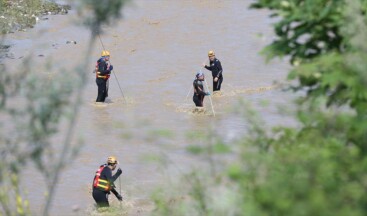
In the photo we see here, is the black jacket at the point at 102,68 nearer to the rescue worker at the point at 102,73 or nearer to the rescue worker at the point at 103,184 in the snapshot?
the rescue worker at the point at 102,73

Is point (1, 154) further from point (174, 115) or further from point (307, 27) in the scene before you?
point (174, 115)

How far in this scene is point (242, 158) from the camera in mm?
5711

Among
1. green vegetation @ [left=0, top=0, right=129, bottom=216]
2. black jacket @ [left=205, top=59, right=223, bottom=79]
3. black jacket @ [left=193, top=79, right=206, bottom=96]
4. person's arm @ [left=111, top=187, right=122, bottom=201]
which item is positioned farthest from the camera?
black jacket @ [left=205, top=59, right=223, bottom=79]

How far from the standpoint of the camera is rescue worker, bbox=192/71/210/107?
21.7 m

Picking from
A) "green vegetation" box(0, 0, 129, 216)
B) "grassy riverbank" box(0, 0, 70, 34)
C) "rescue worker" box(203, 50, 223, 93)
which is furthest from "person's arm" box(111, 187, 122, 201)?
"grassy riverbank" box(0, 0, 70, 34)

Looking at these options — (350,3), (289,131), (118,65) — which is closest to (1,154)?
(289,131)

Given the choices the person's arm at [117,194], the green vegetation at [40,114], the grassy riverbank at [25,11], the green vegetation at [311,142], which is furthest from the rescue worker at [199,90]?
the green vegetation at [40,114]

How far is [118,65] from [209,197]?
2189 centimetres

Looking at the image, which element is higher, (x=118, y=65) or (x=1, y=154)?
(x=1, y=154)

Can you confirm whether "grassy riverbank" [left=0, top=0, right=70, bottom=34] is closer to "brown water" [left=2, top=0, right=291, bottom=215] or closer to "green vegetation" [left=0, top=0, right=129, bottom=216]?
"brown water" [left=2, top=0, right=291, bottom=215]

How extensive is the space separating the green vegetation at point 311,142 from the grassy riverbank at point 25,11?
2499 centimetres

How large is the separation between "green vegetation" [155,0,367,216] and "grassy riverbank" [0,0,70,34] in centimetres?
2499

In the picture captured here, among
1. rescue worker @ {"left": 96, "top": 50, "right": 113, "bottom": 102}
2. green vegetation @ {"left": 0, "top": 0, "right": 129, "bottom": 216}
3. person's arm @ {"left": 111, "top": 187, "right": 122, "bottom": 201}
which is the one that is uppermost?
green vegetation @ {"left": 0, "top": 0, "right": 129, "bottom": 216}

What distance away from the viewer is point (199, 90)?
21.7 m
